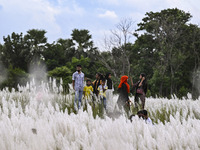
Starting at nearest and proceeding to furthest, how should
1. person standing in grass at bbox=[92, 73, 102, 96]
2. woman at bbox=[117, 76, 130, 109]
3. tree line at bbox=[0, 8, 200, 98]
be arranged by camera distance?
woman at bbox=[117, 76, 130, 109] → person standing in grass at bbox=[92, 73, 102, 96] → tree line at bbox=[0, 8, 200, 98]

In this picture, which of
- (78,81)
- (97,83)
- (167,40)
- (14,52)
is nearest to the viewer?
(78,81)

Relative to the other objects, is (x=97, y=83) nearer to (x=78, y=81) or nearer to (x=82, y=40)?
(x=78, y=81)

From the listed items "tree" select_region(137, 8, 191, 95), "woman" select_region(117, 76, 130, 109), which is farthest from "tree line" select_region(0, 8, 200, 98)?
"woman" select_region(117, 76, 130, 109)

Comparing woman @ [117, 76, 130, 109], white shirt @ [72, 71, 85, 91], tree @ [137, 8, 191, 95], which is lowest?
woman @ [117, 76, 130, 109]

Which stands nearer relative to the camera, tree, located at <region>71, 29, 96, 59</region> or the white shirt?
the white shirt

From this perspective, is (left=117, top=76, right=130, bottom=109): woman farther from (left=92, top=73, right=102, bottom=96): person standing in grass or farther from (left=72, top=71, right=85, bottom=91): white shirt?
(left=72, top=71, right=85, bottom=91): white shirt

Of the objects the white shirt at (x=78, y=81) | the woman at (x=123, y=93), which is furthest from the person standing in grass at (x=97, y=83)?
the woman at (x=123, y=93)

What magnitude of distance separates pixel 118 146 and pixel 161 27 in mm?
28948

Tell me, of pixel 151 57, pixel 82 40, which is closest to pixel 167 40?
pixel 151 57

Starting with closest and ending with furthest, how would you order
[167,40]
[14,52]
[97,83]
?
1. [97,83]
2. [167,40]
3. [14,52]

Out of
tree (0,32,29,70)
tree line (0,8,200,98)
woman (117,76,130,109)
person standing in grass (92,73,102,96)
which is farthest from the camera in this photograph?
tree (0,32,29,70)

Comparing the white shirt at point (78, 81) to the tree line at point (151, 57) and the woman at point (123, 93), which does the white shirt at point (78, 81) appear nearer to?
the woman at point (123, 93)

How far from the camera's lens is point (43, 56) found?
4469 centimetres

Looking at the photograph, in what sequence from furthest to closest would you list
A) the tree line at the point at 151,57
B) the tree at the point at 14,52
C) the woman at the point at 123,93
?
the tree at the point at 14,52
the tree line at the point at 151,57
the woman at the point at 123,93
